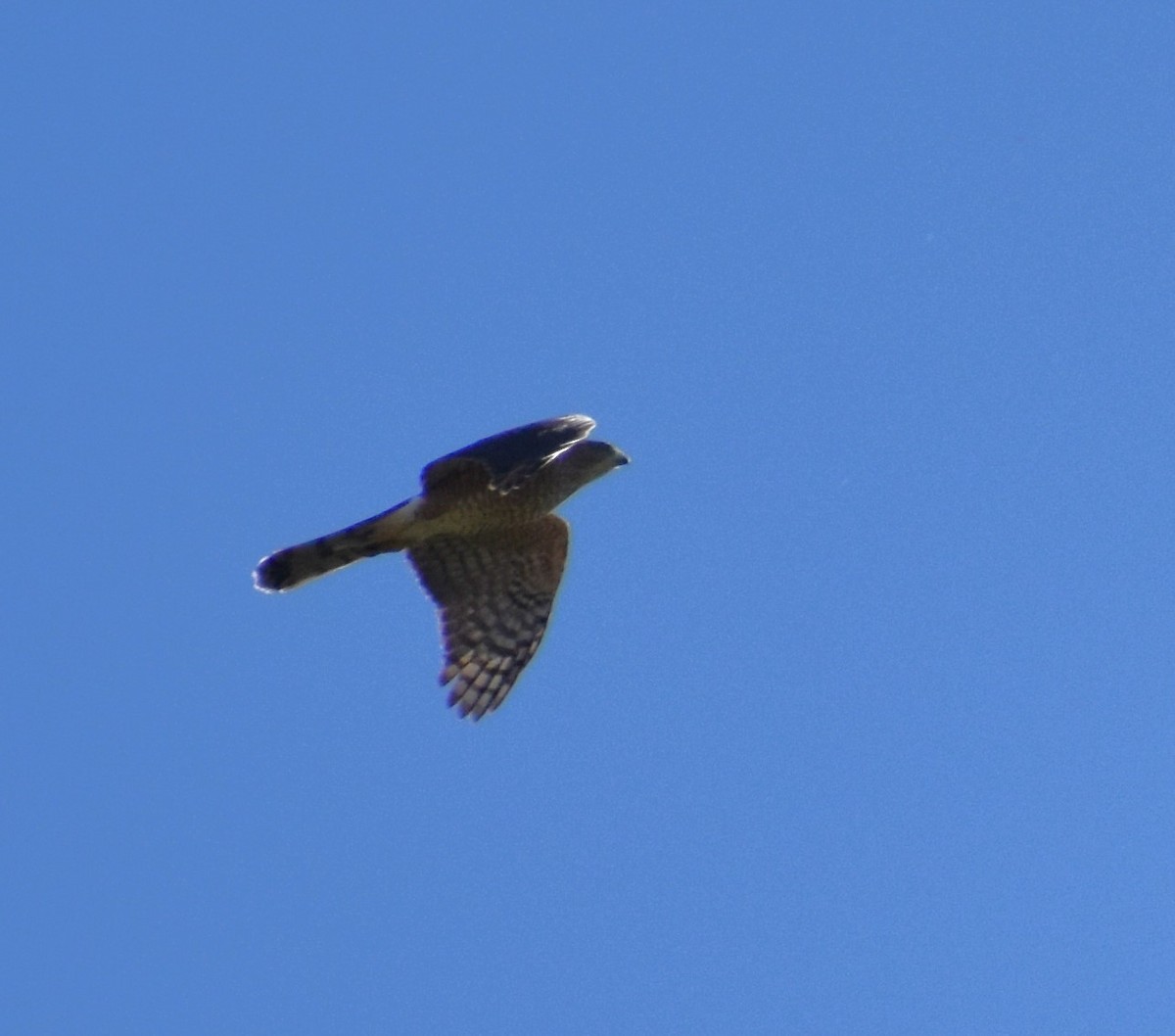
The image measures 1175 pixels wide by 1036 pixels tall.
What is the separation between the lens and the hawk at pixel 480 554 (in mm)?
13391

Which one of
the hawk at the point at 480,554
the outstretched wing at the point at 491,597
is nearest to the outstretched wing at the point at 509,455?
the hawk at the point at 480,554

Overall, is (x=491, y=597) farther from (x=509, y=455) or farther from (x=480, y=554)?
(x=509, y=455)

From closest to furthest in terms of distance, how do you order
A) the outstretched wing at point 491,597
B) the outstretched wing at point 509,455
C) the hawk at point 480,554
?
the outstretched wing at point 509,455, the hawk at point 480,554, the outstretched wing at point 491,597

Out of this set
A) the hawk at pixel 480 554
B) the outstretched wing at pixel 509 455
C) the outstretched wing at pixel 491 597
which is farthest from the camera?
the outstretched wing at pixel 491 597

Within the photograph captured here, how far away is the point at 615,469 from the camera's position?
14227mm

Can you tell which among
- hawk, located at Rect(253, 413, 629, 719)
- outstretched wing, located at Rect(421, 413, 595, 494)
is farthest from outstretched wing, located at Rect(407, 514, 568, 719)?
outstretched wing, located at Rect(421, 413, 595, 494)

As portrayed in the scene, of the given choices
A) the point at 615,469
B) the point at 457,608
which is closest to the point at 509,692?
the point at 457,608

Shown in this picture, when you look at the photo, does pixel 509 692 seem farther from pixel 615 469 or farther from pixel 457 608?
pixel 615 469

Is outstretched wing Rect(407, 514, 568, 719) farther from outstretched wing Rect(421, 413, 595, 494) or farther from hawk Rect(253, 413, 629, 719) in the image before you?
outstretched wing Rect(421, 413, 595, 494)

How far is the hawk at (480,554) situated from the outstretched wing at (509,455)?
0.6 inches

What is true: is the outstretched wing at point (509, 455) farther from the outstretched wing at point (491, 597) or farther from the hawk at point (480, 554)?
the outstretched wing at point (491, 597)

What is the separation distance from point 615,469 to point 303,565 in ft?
6.59

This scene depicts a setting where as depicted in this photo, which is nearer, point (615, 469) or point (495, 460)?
point (495, 460)

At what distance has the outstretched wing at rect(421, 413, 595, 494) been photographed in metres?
12.7
